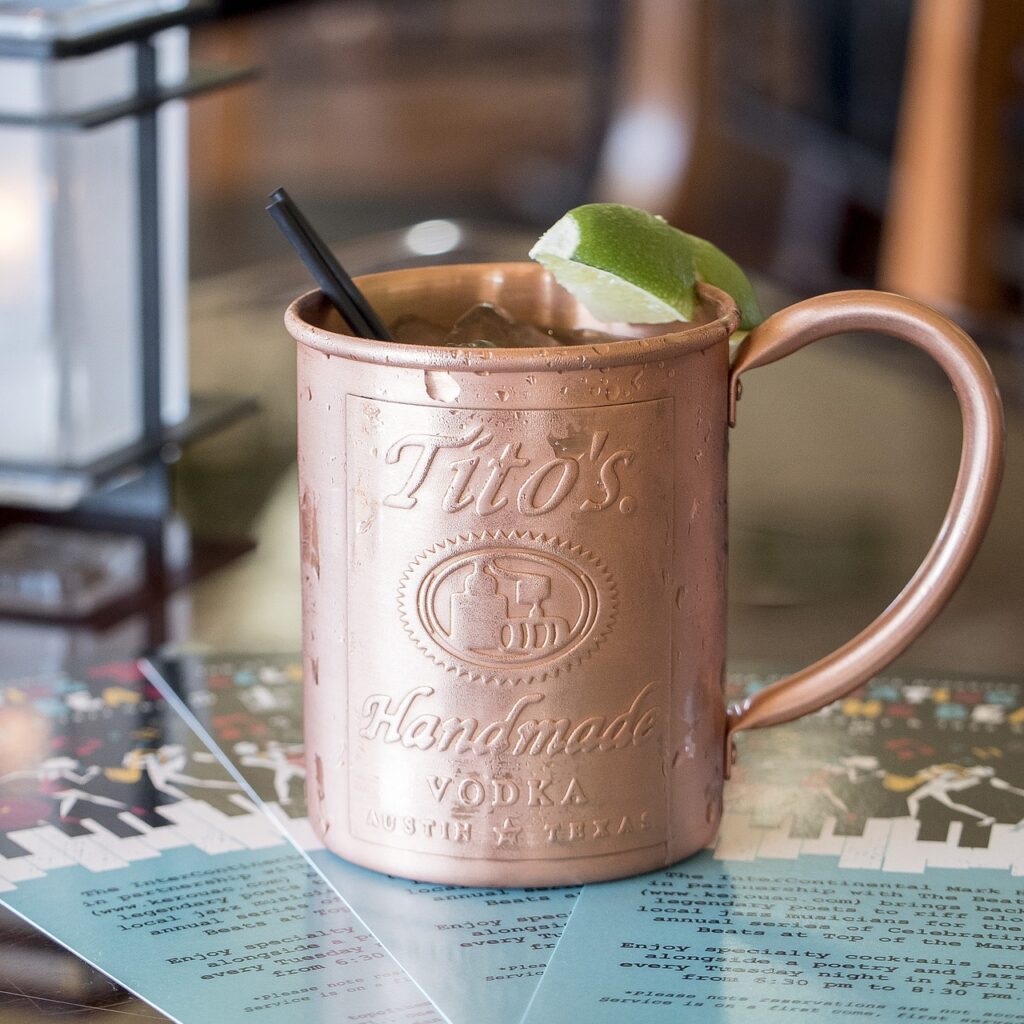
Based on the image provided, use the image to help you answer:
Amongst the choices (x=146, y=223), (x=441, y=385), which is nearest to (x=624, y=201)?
(x=146, y=223)

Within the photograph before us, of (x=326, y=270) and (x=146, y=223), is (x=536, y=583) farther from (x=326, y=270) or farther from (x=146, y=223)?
(x=146, y=223)

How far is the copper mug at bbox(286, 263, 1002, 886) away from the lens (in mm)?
481

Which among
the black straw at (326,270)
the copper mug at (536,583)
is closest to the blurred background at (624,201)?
the copper mug at (536,583)

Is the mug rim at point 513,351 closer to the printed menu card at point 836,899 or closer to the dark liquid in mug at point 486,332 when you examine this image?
the dark liquid in mug at point 486,332

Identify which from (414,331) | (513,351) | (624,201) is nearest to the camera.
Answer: (513,351)

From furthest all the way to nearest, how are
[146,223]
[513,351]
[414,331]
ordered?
[146,223] → [414,331] → [513,351]

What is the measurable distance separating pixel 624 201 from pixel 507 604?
2.23 metres

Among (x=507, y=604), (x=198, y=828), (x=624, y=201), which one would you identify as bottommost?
(x=624, y=201)

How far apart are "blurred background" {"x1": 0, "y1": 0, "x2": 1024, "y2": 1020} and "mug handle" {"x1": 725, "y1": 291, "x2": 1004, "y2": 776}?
0.21m

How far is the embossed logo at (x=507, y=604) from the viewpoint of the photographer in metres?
0.49

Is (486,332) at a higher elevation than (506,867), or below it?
higher

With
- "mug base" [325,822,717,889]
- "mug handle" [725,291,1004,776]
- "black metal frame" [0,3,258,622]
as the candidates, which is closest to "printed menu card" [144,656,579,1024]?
"mug base" [325,822,717,889]

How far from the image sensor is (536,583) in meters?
0.49

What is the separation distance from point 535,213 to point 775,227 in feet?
1.64
